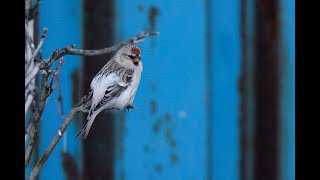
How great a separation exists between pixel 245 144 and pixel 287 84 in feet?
0.63

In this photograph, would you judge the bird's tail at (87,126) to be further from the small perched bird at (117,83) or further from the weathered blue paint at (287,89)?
the weathered blue paint at (287,89)

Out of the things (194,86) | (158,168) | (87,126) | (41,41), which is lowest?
(158,168)

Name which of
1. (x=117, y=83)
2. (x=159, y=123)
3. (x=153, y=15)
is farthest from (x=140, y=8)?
(x=159, y=123)

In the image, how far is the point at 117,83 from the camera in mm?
1667

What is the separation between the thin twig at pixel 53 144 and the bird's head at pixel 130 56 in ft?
0.59

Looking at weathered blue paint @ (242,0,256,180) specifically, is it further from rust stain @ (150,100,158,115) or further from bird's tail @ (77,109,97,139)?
bird's tail @ (77,109,97,139)

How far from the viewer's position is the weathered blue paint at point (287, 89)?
5.31ft

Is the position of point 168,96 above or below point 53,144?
above

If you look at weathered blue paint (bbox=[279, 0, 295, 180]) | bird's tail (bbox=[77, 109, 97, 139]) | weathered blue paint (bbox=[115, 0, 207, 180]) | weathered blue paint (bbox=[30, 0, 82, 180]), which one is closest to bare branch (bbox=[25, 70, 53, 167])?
weathered blue paint (bbox=[30, 0, 82, 180])

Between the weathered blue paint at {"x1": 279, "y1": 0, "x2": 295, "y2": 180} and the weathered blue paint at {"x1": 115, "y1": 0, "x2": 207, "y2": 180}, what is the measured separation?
0.21 m

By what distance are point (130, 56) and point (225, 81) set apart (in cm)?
26

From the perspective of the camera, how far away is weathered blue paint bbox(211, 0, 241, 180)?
1.63 meters

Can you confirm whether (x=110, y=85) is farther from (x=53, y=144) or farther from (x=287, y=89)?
(x=287, y=89)

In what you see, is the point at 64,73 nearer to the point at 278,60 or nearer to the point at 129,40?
the point at 129,40
